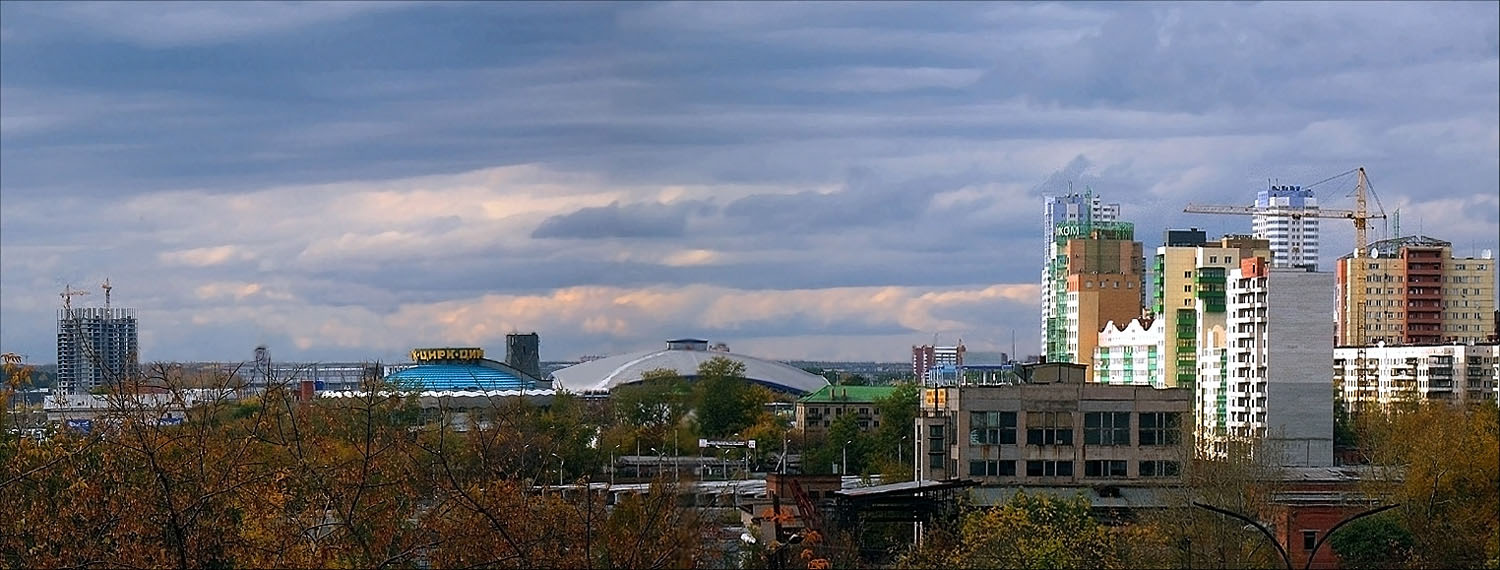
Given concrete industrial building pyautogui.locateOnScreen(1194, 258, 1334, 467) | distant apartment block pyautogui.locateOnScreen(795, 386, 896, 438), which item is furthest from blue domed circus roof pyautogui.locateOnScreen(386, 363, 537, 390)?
concrete industrial building pyautogui.locateOnScreen(1194, 258, 1334, 467)

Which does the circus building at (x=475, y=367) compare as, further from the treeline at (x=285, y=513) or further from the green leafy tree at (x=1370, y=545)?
the treeline at (x=285, y=513)

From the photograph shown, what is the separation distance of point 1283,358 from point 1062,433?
91.8ft

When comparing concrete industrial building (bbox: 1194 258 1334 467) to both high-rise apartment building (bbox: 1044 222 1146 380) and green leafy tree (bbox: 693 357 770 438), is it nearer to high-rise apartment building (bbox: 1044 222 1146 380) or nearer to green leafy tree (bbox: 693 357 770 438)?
green leafy tree (bbox: 693 357 770 438)

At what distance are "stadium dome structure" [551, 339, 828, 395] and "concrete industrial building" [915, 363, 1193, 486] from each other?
73864mm

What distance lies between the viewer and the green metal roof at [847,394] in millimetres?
85875

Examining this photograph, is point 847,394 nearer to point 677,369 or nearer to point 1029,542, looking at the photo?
point 677,369

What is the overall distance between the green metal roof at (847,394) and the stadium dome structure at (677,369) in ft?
81.4

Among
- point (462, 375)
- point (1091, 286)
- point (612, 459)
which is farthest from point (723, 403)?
point (462, 375)

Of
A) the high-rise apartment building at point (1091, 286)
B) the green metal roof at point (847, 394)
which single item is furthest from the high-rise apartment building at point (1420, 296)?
the green metal roof at point (847, 394)

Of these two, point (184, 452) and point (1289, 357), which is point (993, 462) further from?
point (1289, 357)

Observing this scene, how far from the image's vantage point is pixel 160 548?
55.2 ft

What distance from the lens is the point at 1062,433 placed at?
4019 centimetres

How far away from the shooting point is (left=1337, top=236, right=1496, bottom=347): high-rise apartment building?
98.3 m

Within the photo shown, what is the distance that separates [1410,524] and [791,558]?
1386cm
